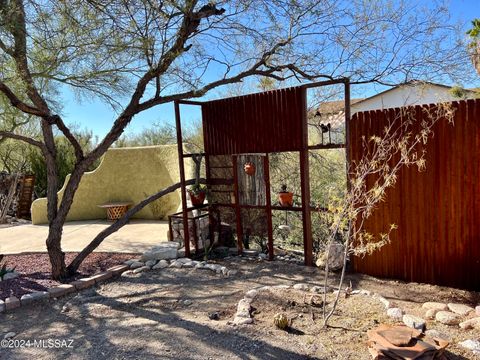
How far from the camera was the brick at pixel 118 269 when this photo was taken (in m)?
4.74

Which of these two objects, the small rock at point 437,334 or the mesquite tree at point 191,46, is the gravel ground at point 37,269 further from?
the small rock at point 437,334

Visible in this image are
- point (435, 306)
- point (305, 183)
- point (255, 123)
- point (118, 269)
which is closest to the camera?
point (435, 306)

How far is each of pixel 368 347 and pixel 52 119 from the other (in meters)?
3.89

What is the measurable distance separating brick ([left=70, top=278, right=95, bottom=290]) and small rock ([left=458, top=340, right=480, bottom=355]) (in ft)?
12.3

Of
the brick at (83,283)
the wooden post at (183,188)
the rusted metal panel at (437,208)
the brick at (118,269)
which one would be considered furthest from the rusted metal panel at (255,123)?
the brick at (83,283)

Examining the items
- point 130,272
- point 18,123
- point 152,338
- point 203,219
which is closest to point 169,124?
point 18,123

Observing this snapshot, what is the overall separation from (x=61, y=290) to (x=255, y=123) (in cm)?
302

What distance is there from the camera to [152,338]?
2963 mm

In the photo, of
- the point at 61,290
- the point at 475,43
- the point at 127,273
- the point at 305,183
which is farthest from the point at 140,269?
the point at 475,43

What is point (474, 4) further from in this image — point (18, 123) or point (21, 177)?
point (21, 177)

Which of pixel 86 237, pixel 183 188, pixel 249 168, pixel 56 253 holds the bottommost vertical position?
pixel 86 237

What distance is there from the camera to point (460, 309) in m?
3.11

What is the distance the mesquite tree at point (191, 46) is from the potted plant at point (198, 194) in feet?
4.37

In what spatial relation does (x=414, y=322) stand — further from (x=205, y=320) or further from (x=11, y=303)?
(x=11, y=303)
